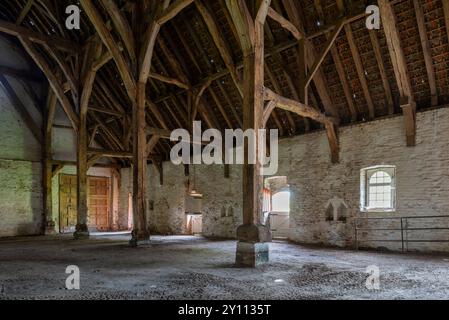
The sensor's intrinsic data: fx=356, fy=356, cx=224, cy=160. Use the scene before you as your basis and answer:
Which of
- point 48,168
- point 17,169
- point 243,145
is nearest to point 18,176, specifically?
point 17,169

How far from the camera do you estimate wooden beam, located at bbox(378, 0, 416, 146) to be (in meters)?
7.06

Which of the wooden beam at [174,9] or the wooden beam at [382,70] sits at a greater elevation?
the wooden beam at [174,9]

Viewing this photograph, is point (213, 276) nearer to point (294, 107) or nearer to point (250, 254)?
point (250, 254)

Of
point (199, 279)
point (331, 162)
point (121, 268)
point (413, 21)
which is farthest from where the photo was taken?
point (331, 162)

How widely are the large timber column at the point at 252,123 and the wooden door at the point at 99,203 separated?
455 inches

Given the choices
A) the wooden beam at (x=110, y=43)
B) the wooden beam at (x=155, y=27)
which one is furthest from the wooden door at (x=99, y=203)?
the wooden beam at (x=155, y=27)

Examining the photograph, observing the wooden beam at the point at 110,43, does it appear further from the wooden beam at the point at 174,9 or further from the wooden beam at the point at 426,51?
the wooden beam at the point at 426,51

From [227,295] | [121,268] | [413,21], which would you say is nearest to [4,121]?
[121,268]

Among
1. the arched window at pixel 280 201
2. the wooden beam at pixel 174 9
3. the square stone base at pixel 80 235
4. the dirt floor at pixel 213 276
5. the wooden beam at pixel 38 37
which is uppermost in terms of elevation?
the wooden beam at pixel 38 37

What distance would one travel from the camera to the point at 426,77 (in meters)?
7.99

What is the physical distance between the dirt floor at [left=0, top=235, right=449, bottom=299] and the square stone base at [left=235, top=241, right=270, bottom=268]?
181 mm

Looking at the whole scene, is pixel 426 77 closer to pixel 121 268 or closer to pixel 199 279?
pixel 199 279

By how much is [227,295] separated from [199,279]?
96 cm

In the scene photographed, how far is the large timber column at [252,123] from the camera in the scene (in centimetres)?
588
